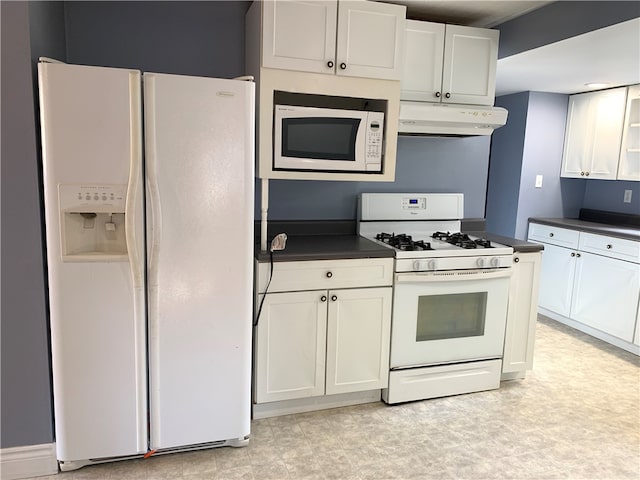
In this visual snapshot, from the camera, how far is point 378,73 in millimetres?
2633

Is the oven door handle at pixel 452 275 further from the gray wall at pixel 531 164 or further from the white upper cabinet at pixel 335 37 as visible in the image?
the gray wall at pixel 531 164

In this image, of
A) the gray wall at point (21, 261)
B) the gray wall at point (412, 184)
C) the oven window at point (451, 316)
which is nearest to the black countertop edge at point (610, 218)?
the gray wall at point (412, 184)

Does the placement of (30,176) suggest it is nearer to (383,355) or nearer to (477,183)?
(383,355)

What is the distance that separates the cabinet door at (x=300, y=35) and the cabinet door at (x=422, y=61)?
0.59 m

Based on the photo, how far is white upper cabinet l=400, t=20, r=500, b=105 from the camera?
9.55 ft

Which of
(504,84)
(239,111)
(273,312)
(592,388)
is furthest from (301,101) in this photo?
(592,388)

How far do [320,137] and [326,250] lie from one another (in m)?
0.62

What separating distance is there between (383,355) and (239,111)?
1546 millimetres

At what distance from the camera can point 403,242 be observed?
2842 mm

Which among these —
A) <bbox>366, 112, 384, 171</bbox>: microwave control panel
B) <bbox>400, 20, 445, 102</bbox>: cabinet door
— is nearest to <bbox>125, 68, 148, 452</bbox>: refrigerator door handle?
<bbox>366, 112, 384, 171</bbox>: microwave control panel

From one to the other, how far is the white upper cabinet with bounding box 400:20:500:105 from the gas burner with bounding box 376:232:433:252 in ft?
2.81

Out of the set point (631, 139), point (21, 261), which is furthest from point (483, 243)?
point (21, 261)

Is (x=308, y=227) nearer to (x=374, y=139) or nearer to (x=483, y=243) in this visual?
(x=374, y=139)

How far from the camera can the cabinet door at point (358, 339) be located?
260cm
